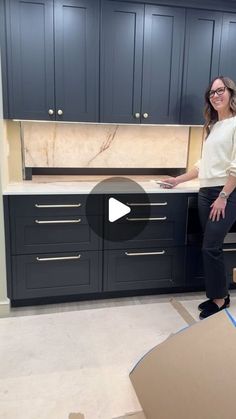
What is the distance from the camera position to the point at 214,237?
2352 mm

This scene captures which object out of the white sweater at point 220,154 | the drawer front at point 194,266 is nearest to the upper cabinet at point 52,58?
Answer: the white sweater at point 220,154

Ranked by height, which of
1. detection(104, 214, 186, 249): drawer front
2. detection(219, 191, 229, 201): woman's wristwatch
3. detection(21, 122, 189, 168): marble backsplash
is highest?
detection(21, 122, 189, 168): marble backsplash

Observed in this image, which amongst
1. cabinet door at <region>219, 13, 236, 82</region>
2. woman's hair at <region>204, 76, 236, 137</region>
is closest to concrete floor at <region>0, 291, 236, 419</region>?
woman's hair at <region>204, 76, 236, 137</region>

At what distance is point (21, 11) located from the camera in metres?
2.34

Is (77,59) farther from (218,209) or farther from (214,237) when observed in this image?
(214,237)

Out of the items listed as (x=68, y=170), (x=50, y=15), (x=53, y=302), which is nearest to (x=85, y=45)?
(x=50, y=15)

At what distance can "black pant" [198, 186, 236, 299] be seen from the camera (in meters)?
2.31

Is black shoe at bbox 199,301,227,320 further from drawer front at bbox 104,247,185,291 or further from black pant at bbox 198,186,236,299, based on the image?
drawer front at bbox 104,247,185,291

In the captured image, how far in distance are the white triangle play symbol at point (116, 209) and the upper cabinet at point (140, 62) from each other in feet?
2.15

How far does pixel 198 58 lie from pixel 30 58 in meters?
1.28

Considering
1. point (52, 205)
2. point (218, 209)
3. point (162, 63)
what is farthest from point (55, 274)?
point (162, 63)

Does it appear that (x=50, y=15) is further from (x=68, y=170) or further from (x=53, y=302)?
(x=53, y=302)

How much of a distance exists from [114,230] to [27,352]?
1.00 m

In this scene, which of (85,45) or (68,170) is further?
(68,170)
